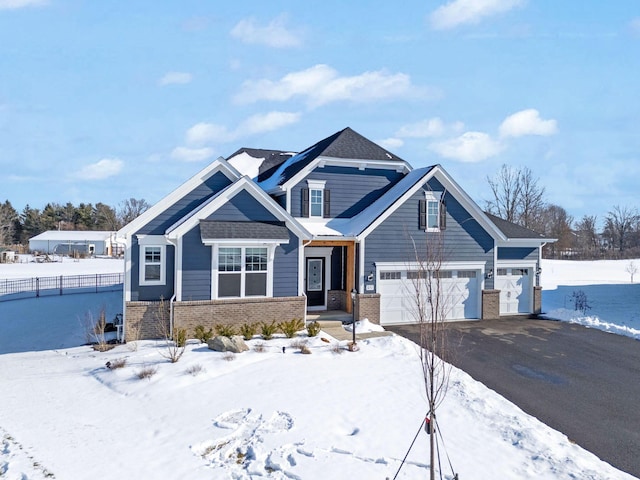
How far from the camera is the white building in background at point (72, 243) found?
216ft

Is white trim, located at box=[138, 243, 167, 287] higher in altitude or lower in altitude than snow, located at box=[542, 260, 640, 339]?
higher

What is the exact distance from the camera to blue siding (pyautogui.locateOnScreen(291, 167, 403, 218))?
18.1 metres

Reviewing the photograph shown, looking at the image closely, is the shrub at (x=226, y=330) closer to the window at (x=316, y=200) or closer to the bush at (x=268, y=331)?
the bush at (x=268, y=331)

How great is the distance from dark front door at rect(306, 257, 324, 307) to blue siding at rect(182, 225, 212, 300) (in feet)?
A: 15.9

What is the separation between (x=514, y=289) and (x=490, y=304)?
177 cm

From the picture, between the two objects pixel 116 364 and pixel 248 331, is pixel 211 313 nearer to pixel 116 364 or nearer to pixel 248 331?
pixel 248 331

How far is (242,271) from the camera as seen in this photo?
14.5 metres

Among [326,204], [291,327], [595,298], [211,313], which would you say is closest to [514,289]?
[595,298]

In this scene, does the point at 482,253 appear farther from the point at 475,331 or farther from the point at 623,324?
the point at 623,324

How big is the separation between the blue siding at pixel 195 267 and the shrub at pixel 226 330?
103 cm

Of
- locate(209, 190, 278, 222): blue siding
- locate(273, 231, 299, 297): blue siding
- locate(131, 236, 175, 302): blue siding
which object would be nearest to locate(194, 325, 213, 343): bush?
locate(131, 236, 175, 302): blue siding

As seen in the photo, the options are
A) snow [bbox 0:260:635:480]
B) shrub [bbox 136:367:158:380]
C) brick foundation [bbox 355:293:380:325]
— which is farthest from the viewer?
brick foundation [bbox 355:293:380:325]

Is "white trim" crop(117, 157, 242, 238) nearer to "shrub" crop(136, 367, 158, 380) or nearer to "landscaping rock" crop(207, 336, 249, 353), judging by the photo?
"landscaping rock" crop(207, 336, 249, 353)

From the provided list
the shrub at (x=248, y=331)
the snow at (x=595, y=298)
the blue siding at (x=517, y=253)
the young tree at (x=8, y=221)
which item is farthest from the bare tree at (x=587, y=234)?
the young tree at (x=8, y=221)
